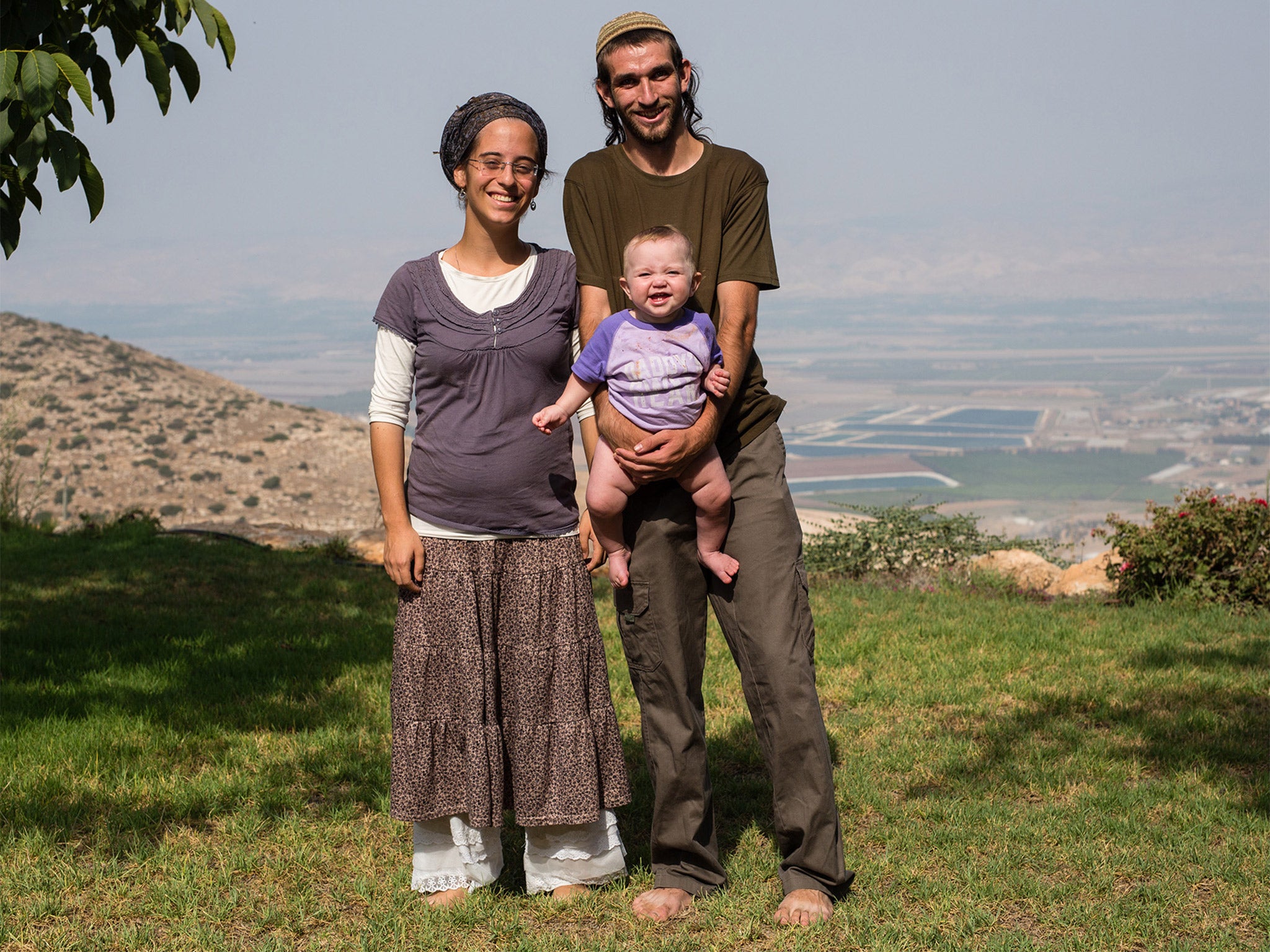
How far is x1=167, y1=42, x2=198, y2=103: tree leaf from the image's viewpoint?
4.25 metres

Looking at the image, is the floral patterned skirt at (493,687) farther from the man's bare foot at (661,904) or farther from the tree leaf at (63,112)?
the tree leaf at (63,112)

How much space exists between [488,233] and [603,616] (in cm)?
449

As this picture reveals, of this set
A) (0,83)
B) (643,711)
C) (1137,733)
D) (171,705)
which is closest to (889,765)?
(1137,733)

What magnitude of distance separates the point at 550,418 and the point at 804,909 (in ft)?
5.22

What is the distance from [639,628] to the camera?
11.0 feet

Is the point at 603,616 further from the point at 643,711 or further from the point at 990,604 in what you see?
the point at 643,711

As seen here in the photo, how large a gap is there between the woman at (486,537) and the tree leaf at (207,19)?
1.23 meters

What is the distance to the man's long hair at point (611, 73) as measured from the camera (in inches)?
121

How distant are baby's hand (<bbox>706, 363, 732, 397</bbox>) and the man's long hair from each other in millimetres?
719

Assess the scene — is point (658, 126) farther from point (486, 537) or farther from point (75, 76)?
point (75, 76)

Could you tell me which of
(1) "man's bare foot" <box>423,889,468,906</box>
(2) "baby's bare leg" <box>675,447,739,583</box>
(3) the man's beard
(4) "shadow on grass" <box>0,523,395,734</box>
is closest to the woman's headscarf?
(3) the man's beard

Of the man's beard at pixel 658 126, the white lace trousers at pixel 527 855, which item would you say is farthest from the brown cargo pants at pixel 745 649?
the man's beard at pixel 658 126

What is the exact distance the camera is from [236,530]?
11.5 m

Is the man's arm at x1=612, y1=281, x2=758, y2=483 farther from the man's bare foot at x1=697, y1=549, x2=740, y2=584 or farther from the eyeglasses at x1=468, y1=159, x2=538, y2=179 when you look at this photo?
the eyeglasses at x1=468, y1=159, x2=538, y2=179
